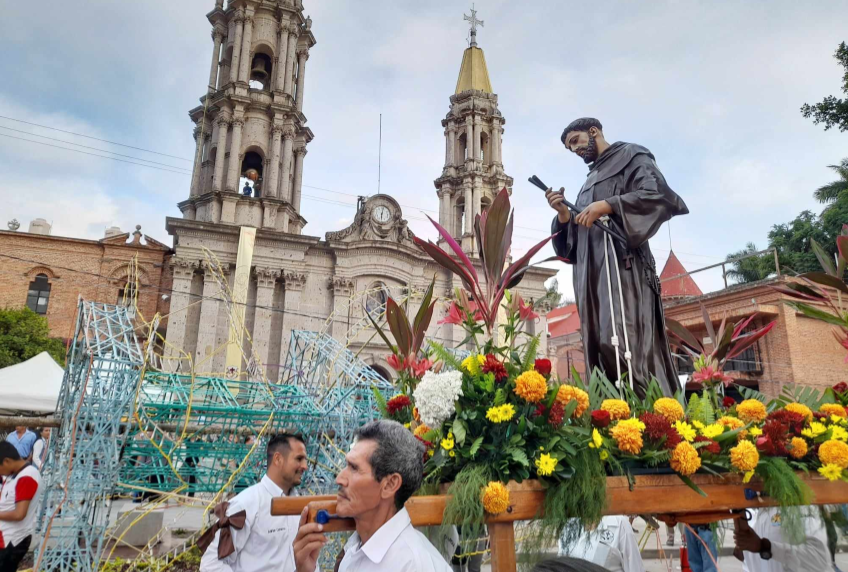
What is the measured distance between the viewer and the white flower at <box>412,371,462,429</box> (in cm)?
213

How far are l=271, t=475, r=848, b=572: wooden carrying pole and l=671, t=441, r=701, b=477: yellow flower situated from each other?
0.33 feet

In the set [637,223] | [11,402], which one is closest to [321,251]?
[11,402]

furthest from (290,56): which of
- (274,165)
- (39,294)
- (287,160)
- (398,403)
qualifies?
(398,403)

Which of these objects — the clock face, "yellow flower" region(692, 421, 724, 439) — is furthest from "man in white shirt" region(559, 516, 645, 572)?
the clock face

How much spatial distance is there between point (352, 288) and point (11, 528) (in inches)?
742

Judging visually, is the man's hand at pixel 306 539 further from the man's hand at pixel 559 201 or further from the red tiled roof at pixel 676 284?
the red tiled roof at pixel 676 284

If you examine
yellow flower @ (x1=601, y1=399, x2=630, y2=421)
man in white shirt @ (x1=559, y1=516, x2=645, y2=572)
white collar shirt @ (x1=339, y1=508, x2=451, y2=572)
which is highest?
yellow flower @ (x1=601, y1=399, x2=630, y2=421)

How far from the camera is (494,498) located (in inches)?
73.1

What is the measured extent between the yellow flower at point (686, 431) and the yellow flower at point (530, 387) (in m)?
0.57

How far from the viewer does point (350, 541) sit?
6.76 feet

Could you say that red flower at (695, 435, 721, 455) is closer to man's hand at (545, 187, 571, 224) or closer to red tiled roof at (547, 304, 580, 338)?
man's hand at (545, 187, 571, 224)

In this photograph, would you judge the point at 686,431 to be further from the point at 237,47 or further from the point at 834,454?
the point at 237,47

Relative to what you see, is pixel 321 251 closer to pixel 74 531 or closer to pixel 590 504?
pixel 74 531

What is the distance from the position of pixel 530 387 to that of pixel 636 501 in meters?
0.60
